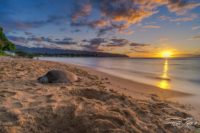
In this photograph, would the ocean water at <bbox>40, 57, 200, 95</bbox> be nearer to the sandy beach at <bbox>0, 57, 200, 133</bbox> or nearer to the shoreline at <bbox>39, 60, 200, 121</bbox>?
the shoreline at <bbox>39, 60, 200, 121</bbox>

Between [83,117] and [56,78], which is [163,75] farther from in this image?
[83,117]

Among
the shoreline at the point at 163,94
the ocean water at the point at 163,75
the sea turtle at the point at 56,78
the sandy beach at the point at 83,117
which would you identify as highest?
the sea turtle at the point at 56,78

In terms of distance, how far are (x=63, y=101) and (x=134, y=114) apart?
140 cm

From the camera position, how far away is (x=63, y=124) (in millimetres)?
2514

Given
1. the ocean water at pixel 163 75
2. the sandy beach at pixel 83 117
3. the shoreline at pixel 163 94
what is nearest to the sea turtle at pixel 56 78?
the shoreline at pixel 163 94

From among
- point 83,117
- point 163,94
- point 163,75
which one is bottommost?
point 163,75

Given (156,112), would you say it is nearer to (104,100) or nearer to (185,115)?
(185,115)

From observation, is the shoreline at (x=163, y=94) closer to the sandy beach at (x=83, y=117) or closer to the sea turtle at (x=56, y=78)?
the sandy beach at (x=83, y=117)

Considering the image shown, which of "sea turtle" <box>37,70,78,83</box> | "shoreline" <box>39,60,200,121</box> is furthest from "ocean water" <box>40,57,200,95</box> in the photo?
"sea turtle" <box>37,70,78,83</box>

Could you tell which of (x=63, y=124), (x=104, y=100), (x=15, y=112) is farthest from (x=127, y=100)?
(x=15, y=112)

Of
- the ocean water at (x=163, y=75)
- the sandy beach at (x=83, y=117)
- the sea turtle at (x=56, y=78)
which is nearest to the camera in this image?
the sandy beach at (x=83, y=117)

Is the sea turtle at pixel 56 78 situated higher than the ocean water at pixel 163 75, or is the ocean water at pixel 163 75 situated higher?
the sea turtle at pixel 56 78

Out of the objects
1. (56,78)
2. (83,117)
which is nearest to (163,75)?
(56,78)

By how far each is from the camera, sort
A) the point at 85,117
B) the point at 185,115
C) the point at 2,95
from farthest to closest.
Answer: the point at 2,95
the point at 185,115
the point at 85,117
